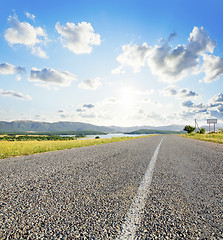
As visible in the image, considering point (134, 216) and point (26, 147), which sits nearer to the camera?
point (134, 216)

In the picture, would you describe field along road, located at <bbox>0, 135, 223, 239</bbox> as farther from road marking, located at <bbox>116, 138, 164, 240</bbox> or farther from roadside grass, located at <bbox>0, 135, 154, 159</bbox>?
roadside grass, located at <bbox>0, 135, 154, 159</bbox>

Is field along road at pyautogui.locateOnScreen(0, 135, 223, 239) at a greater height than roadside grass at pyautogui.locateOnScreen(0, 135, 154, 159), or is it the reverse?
field along road at pyautogui.locateOnScreen(0, 135, 223, 239)

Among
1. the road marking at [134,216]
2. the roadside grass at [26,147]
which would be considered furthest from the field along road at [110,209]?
the roadside grass at [26,147]

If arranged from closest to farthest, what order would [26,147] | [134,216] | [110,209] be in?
1. [134,216]
2. [110,209]
3. [26,147]

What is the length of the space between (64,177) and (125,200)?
7.07ft

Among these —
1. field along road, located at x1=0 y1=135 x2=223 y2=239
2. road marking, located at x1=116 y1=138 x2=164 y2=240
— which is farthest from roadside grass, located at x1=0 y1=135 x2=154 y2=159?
road marking, located at x1=116 y1=138 x2=164 y2=240

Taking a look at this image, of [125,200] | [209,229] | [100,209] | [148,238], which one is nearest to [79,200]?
[100,209]

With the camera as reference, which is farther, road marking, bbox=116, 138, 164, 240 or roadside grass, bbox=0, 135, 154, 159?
roadside grass, bbox=0, 135, 154, 159

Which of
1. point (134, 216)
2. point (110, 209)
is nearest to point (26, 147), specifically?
point (110, 209)

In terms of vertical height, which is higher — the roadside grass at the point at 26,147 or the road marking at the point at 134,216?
the road marking at the point at 134,216

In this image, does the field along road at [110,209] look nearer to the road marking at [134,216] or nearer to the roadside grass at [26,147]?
the road marking at [134,216]

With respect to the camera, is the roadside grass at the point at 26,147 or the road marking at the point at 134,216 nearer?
the road marking at the point at 134,216

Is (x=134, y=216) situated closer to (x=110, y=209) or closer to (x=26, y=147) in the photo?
(x=110, y=209)

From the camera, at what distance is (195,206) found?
2.51 meters
